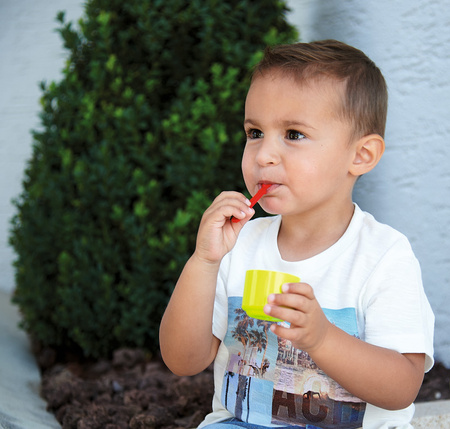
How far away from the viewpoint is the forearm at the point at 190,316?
160 centimetres

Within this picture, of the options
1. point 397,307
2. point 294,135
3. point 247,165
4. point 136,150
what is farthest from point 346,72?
point 136,150

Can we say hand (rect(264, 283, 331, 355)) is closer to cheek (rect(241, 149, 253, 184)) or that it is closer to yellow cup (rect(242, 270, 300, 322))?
Result: yellow cup (rect(242, 270, 300, 322))

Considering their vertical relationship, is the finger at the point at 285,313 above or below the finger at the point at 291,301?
below

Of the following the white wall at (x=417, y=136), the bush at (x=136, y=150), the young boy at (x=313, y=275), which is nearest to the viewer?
the young boy at (x=313, y=275)

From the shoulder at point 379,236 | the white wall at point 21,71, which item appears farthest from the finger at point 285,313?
the white wall at point 21,71

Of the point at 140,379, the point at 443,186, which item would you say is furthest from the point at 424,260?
the point at 140,379

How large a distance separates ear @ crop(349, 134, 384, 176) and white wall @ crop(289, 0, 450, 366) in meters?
1.12

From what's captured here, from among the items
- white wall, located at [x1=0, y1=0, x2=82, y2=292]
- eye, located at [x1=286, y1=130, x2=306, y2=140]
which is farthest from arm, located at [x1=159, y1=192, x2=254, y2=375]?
white wall, located at [x1=0, y1=0, x2=82, y2=292]

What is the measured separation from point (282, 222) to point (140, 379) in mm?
1312

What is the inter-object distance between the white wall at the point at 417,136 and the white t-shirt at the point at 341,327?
1.18m

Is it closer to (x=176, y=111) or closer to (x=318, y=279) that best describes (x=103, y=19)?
(x=176, y=111)

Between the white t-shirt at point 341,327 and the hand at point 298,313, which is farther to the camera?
the white t-shirt at point 341,327

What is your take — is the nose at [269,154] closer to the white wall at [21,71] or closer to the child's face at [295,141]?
the child's face at [295,141]

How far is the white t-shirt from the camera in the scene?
152 cm
